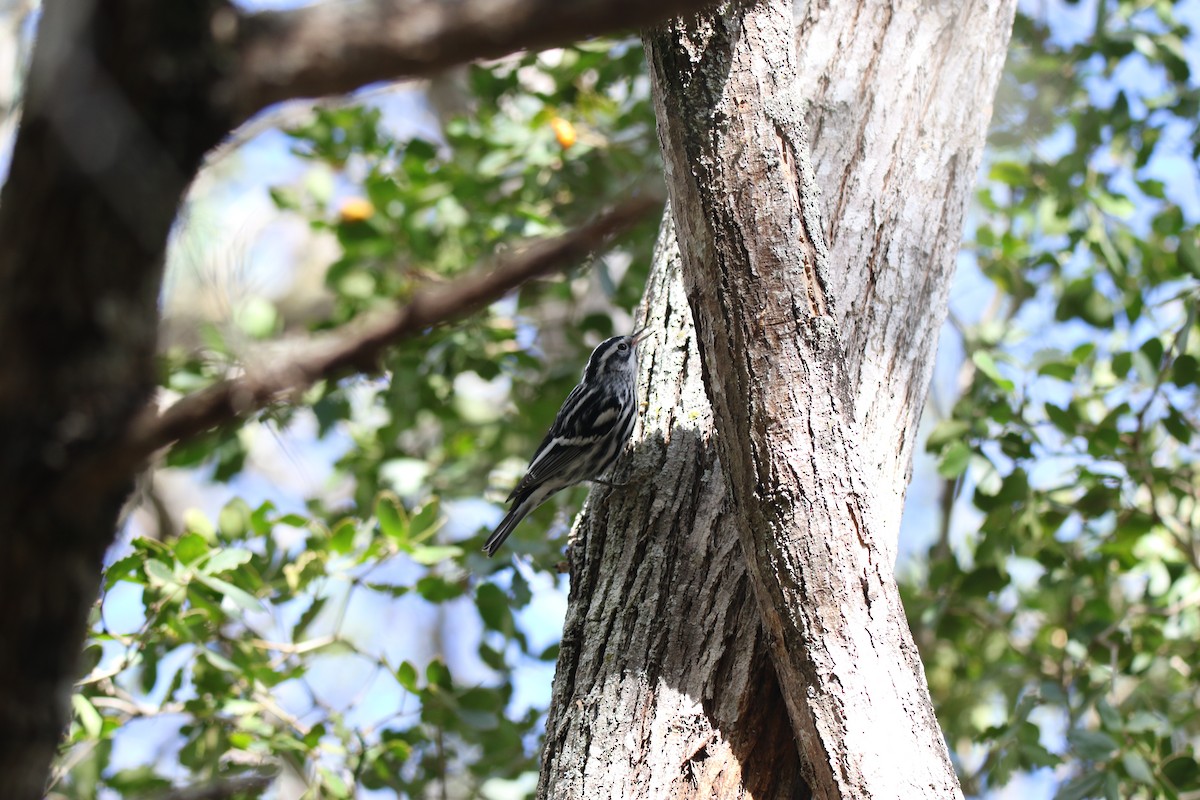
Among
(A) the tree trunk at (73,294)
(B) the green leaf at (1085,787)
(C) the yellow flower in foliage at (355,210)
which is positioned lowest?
(A) the tree trunk at (73,294)

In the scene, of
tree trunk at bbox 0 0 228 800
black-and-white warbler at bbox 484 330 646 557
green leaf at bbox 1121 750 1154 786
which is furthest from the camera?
black-and-white warbler at bbox 484 330 646 557

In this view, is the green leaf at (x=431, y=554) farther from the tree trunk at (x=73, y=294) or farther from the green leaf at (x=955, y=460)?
the tree trunk at (x=73, y=294)

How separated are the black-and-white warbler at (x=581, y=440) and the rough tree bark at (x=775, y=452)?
1380 mm

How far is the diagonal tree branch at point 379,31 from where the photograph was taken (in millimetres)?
1100

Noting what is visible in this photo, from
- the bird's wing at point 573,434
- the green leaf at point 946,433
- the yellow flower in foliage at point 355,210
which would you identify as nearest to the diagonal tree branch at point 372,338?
the bird's wing at point 573,434

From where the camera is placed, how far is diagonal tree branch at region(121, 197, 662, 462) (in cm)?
109

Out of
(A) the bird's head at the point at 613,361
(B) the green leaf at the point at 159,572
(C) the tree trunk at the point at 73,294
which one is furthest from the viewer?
(A) the bird's head at the point at 613,361

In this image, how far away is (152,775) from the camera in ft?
13.9

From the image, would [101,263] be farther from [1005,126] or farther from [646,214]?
[1005,126]

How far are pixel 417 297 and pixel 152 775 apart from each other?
387 cm

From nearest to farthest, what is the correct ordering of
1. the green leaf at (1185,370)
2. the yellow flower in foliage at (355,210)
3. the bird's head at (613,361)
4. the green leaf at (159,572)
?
the green leaf at (159,572), the green leaf at (1185,370), the bird's head at (613,361), the yellow flower in foliage at (355,210)

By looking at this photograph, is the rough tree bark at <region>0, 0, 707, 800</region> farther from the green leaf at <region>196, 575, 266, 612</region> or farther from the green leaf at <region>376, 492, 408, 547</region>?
the green leaf at <region>376, 492, 408, 547</region>

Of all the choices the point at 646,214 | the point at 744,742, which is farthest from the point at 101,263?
the point at 744,742

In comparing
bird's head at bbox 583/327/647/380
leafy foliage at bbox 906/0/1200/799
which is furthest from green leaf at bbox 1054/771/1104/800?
bird's head at bbox 583/327/647/380
